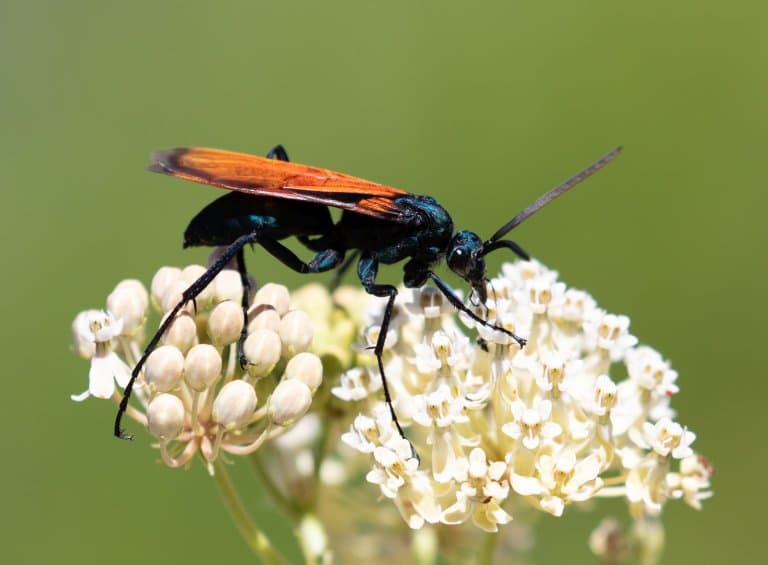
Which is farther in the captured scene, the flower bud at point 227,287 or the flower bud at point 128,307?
Result: the flower bud at point 227,287

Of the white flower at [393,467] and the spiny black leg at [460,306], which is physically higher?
the spiny black leg at [460,306]

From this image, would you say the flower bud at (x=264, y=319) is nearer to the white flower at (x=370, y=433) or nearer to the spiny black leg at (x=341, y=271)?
the white flower at (x=370, y=433)

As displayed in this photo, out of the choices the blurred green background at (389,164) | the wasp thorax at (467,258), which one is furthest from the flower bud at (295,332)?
the blurred green background at (389,164)

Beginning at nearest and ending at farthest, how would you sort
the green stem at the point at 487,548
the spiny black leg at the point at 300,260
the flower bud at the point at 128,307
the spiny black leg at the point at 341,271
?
the flower bud at the point at 128,307 < the green stem at the point at 487,548 < the spiny black leg at the point at 300,260 < the spiny black leg at the point at 341,271

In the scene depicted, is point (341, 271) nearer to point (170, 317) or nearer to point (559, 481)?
point (170, 317)

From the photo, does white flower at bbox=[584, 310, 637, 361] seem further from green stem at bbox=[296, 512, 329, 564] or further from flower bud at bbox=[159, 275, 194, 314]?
flower bud at bbox=[159, 275, 194, 314]

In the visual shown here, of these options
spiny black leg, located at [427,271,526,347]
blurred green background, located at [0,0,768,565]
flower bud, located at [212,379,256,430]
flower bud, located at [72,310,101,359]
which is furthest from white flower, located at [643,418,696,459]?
blurred green background, located at [0,0,768,565]

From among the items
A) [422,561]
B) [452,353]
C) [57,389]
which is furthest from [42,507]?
[452,353]
